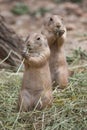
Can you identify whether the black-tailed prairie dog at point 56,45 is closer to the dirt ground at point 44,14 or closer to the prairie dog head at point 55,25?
the prairie dog head at point 55,25

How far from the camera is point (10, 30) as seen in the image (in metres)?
7.72

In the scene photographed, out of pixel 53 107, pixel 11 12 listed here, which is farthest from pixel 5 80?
pixel 11 12

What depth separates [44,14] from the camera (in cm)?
1212

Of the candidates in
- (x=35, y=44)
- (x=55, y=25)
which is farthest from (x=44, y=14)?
(x=35, y=44)

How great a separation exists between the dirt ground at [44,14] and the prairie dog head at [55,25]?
3.58 metres

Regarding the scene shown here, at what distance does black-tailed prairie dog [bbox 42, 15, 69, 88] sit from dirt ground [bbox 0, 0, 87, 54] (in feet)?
11.3

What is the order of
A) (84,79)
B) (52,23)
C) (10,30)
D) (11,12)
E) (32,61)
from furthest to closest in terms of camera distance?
(11,12) < (10,30) < (84,79) < (52,23) < (32,61)

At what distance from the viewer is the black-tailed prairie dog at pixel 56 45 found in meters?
6.03

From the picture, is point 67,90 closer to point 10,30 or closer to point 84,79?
point 84,79

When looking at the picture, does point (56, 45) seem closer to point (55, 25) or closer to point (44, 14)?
point (55, 25)

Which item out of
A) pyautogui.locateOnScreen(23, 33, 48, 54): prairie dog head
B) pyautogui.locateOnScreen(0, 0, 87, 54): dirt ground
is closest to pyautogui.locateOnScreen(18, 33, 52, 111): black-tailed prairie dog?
pyautogui.locateOnScreen(23, 33, 48, 54): prairie dog head

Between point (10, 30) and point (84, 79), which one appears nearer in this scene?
point (84, 79)


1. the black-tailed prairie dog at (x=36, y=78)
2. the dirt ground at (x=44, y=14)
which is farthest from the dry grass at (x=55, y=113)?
the dirt ground at (x=44, y=14)

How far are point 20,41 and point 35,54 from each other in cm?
246
